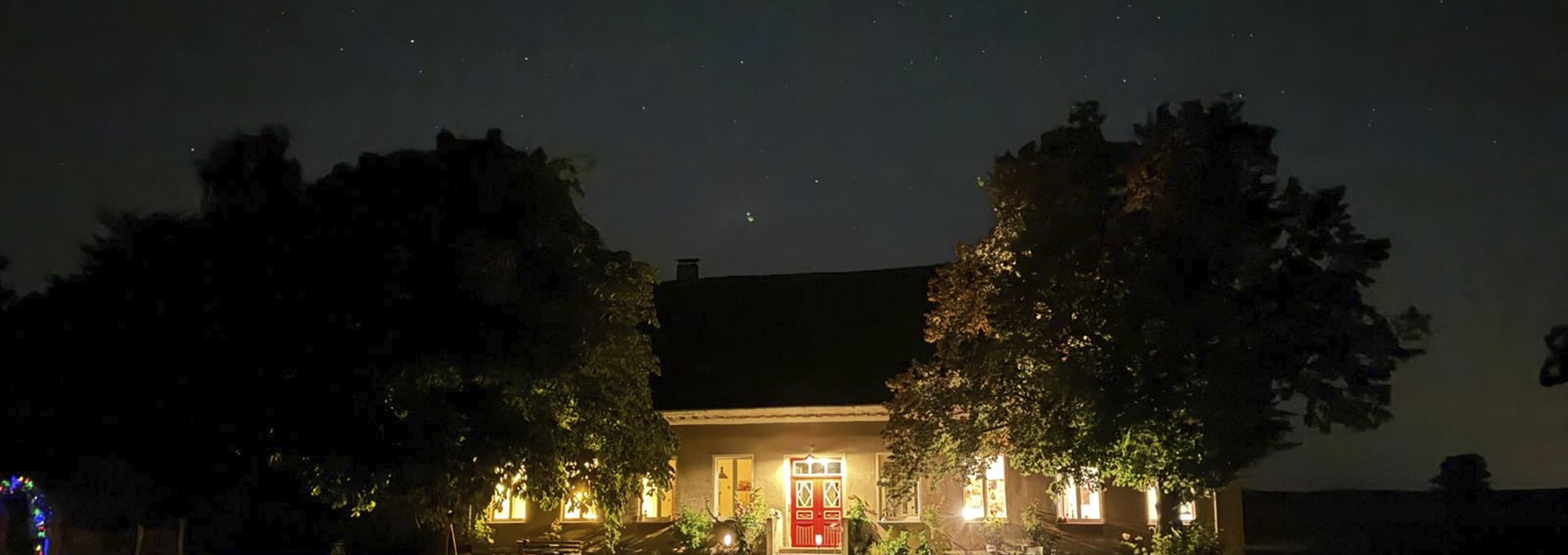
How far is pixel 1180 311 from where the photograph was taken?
16344mm

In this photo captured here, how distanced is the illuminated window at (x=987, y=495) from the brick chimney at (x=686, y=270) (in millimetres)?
10735

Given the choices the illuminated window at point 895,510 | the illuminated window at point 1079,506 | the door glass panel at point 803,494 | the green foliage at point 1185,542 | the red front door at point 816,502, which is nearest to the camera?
the green foliage at point 1185,542

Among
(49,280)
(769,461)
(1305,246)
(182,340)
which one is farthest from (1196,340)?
(49,280)

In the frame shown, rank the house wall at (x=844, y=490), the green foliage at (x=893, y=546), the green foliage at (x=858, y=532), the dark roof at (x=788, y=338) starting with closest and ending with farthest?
→ 1. the green foliage at (x=893, y=546)
2. the green foliage at (x=858, y=532)
3. the house wall at (x=844, y=490)
4. the dark roof at (x=788, y=338)

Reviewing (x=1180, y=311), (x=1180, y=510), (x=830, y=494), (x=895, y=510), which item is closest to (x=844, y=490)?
(x=830, y=494)

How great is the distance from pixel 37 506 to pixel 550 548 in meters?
8.76

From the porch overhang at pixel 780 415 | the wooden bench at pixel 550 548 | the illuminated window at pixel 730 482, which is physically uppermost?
the porch overhang at pixel 780 415

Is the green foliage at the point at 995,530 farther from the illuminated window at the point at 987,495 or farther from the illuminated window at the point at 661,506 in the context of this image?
the illuminated window at the point at 661,506

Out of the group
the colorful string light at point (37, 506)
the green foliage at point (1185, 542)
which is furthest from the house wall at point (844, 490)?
the colorful string light at point (37, 506)

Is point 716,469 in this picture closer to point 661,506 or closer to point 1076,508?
point 661,506

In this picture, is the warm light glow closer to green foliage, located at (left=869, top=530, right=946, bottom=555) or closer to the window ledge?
the window ledge

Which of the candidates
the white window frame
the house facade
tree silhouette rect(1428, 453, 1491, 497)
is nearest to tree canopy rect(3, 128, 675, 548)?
the house facade

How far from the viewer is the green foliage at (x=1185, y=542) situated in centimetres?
1802

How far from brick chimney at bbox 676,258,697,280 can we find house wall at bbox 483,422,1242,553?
23.3 feet
